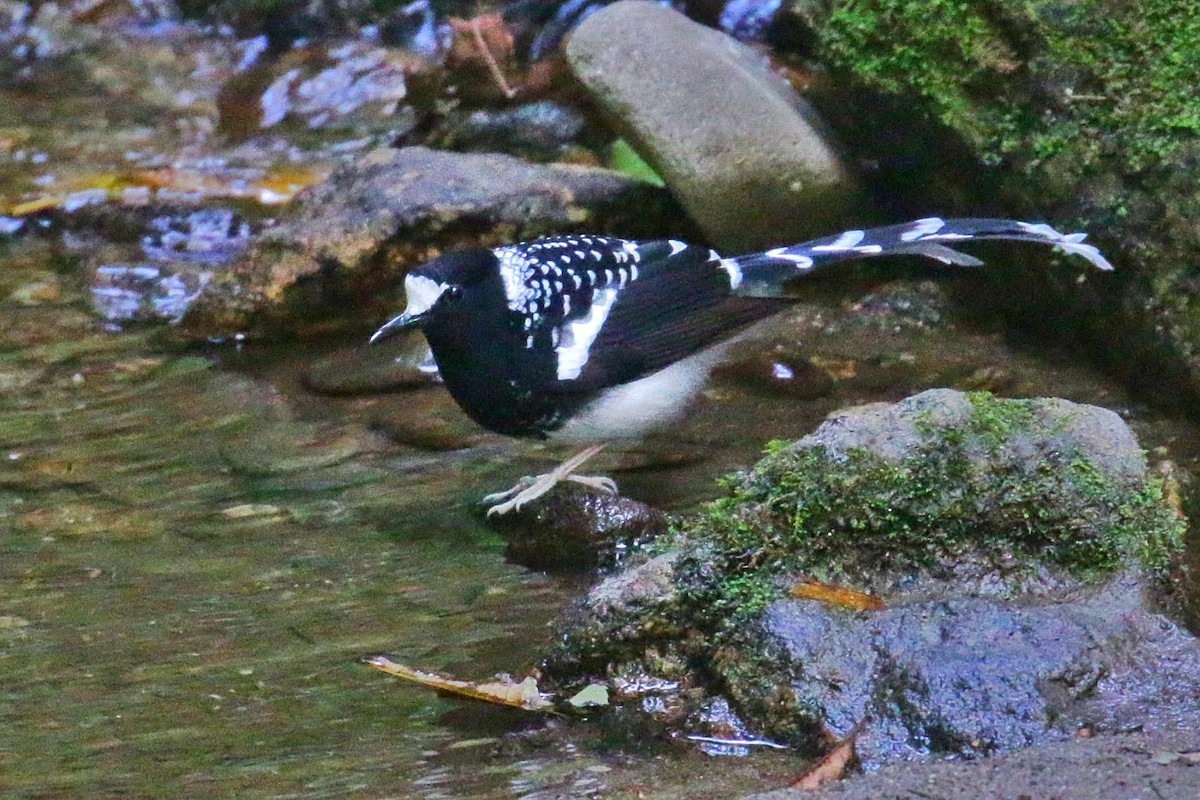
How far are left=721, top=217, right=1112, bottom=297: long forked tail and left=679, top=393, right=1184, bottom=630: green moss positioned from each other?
158cm

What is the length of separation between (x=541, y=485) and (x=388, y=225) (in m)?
2.26

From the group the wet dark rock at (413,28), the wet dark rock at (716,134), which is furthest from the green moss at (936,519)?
the wet dark rock at (413,28)

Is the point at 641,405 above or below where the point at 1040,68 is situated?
below

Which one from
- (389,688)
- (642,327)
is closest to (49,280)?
(642,327)

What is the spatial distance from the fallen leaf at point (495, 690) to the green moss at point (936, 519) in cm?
42

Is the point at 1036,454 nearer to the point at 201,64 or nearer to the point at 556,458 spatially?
the point at 556,458

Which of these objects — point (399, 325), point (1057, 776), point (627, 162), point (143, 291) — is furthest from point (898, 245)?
point (143, 291)

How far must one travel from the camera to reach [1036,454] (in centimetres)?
338

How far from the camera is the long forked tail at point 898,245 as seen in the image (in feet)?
16.3

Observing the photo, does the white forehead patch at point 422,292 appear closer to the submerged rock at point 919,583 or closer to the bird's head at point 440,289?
the bird's head at point 440,289

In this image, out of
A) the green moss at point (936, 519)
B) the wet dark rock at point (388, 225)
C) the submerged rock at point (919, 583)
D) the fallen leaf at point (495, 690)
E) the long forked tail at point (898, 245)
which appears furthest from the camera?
the wet dark rock at point (388, 225)

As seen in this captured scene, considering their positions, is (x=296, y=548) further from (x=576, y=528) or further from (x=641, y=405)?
(x=641, y=405)

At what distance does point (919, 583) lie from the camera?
3346 mm

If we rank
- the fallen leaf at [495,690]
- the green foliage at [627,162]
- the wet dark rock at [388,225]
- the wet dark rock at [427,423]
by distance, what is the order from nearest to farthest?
the fallen leaf at [495,690]
the wet dark rock at [427,423]
the wet dark rock at [388,225]
the green foliage at [627,162]
